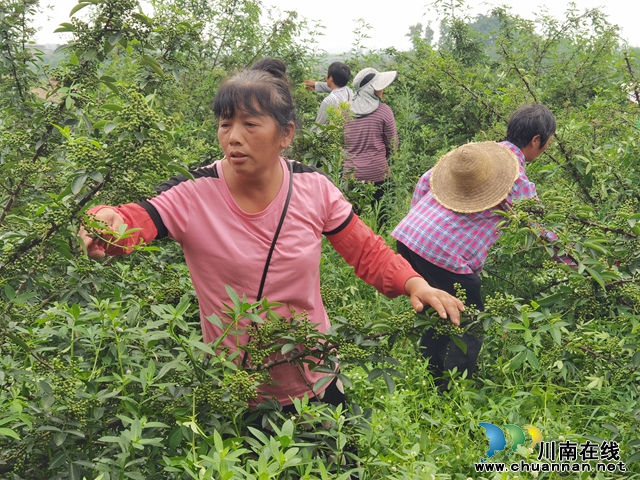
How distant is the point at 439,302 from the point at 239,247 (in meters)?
0.62

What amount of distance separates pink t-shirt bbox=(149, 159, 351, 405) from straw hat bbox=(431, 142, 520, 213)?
166cm

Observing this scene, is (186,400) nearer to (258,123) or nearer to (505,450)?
(258,123)

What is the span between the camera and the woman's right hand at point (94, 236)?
1632 millimetres

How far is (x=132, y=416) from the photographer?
5.25ft

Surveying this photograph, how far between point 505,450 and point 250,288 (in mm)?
1351

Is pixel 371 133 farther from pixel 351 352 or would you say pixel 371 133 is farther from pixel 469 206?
pixel 351 352

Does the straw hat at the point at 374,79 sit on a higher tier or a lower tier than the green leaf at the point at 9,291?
higher

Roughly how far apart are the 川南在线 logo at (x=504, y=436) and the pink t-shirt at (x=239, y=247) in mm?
970

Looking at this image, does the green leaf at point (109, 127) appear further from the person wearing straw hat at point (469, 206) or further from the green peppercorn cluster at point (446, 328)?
the person wearing straw hat at point (469, 206)

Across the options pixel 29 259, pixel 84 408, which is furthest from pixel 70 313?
pixel 84 408

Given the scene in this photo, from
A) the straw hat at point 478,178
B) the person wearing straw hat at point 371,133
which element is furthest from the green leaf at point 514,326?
the person wearing straw hat at point 371,133

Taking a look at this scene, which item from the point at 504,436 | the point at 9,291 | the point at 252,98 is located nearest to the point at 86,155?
the point at 9,291

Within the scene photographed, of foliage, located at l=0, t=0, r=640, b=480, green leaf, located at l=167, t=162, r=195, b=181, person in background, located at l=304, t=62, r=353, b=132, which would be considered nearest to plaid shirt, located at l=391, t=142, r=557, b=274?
foliage, located at l=0, t=0, r=640, b=480

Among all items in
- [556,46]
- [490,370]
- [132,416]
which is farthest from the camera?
[556,46]
